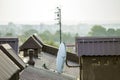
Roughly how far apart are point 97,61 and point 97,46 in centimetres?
78

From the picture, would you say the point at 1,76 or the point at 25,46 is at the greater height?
the point at 1,76

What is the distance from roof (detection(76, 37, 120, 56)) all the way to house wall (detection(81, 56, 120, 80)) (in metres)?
0.25

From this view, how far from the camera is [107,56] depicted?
14531 millimetres

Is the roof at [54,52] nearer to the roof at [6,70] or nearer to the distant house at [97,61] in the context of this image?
the distant house at [97,61]

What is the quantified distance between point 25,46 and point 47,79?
7770mm

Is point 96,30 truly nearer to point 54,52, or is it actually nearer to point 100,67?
point 54,52

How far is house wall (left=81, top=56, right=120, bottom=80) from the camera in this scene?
14406mm

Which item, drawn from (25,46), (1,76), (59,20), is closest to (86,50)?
(25,46)

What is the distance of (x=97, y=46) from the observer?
14.9 metres

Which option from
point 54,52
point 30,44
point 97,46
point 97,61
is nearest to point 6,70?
point 97,61

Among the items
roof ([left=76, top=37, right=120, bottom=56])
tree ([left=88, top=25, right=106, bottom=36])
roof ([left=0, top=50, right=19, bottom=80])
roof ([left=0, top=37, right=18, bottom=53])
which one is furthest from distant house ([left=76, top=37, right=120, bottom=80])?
tree ([left=88, top=25, right=106, bottom=36])

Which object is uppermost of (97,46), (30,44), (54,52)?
(97,46)

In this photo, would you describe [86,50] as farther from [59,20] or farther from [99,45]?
[59,20]

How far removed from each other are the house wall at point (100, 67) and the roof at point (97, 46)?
25 centimetres
